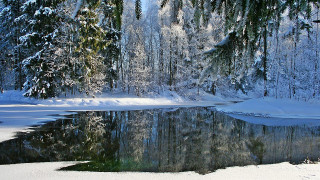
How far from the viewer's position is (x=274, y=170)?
5367mm

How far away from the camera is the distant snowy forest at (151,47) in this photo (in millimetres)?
3336

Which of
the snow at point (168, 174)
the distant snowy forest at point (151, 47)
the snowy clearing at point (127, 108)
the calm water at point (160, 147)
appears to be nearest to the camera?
the distant snowy forest at point (151, 47)

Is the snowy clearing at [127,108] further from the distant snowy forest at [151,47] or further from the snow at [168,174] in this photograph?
the snow at [168,174]

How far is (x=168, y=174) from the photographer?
4984 millimetres

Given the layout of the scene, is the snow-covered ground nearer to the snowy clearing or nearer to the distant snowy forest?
the snowy clearing

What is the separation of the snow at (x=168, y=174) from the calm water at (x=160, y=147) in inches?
12.8

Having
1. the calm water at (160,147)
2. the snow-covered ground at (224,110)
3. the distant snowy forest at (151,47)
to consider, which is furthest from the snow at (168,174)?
the distant snowy forest at (151,47)

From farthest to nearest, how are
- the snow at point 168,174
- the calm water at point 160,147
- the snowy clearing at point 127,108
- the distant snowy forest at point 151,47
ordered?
the snowy clearing at point 127,108 → the calm water at point 160,147 → the snow at point 168,174 → the distant snowy forest at point 151,47

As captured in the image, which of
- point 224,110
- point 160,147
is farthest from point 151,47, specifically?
point 160,147

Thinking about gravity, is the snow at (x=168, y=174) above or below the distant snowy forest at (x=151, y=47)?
below

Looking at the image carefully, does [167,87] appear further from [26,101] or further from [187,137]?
[187,137]

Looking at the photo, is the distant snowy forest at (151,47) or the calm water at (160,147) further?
the calm water at (160,147)

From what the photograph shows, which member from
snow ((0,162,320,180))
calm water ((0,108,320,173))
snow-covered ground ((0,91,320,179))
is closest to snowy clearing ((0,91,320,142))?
snow-covered ground ((0,91,320,179))

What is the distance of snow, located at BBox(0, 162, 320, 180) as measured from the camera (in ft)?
15.8
